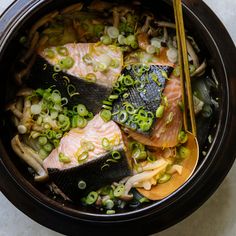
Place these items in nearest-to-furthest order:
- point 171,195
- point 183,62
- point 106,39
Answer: point 171,195, point 183,62, point 106,39

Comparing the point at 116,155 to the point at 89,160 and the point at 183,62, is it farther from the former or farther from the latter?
the point at 183,62

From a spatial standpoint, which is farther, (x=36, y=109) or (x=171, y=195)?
(x=36, y=109)

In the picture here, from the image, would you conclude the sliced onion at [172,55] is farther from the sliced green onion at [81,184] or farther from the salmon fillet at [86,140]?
the sliced green onion at [81,184]

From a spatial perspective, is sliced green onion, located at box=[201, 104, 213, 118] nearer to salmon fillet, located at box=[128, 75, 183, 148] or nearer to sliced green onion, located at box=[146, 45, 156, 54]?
salmon fillet, located at box=[128, 75, 183, 148]

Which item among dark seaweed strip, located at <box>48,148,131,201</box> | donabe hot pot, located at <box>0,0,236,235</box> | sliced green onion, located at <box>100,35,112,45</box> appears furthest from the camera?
sliced green onion, located at <box>100,35,112,45</box>

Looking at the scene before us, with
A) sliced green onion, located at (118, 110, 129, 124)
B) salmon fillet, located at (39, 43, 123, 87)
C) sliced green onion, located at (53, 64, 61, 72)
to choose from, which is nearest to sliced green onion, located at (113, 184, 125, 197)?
sliced green onion, located at (118, 110, 129, 124)

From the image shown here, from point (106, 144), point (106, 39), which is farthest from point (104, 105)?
point (106, 39)

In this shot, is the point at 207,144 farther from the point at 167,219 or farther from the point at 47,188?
the point at 47,188

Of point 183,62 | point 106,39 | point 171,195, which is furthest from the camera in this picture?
point 106,39
